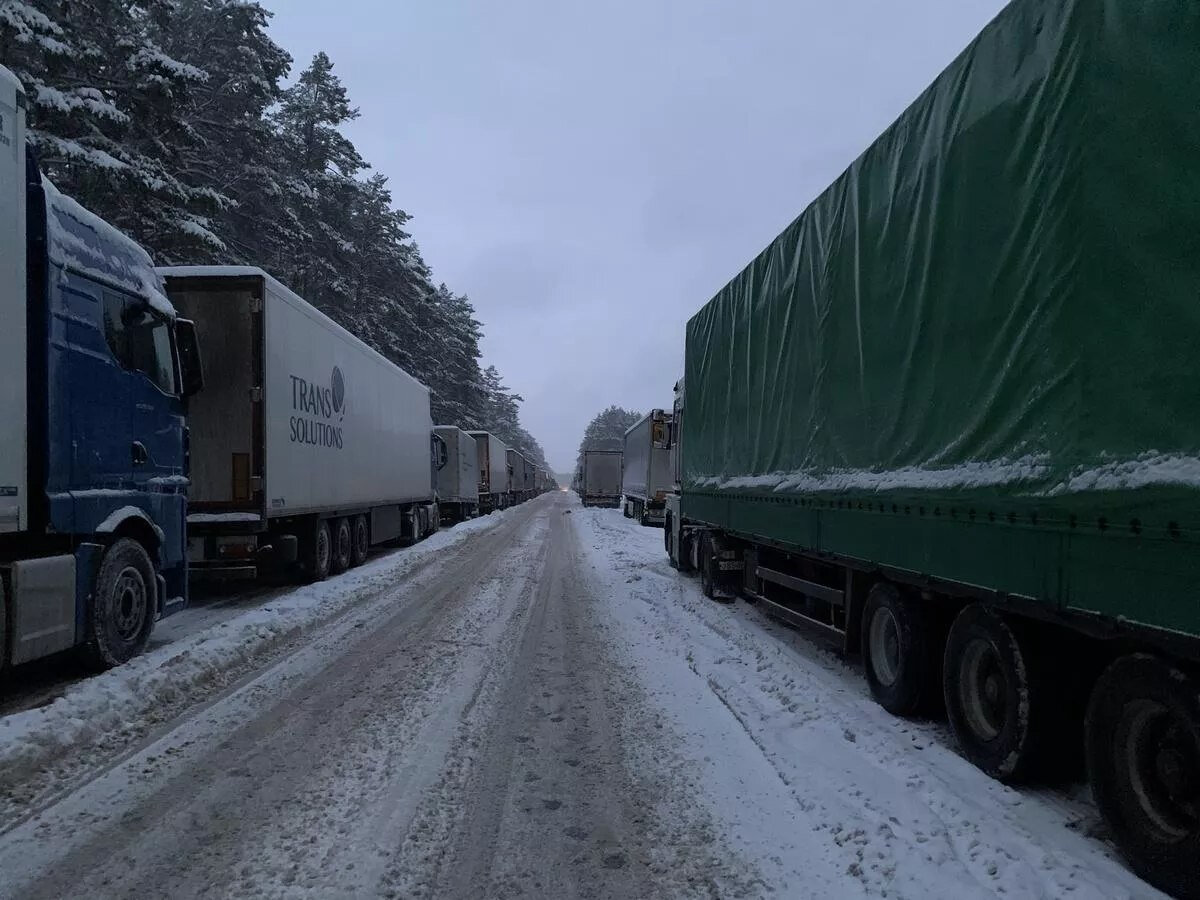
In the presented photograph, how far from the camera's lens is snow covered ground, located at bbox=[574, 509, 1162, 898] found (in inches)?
125

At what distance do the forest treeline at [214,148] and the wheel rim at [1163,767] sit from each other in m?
10.6

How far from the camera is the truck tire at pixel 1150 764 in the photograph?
9.20ft

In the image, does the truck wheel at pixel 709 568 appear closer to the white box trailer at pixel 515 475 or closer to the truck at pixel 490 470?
the truck at pixel 490 470

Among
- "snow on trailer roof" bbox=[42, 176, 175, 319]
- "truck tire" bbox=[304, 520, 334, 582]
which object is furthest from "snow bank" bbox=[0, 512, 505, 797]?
"snow on trailer roof" bbox=[42, 176, 175, 319]

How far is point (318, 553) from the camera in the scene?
40.4 ft

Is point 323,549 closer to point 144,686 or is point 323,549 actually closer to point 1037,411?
point 144,686

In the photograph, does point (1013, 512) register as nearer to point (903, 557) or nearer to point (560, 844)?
point (903, 557)

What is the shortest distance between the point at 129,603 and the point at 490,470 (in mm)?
33455

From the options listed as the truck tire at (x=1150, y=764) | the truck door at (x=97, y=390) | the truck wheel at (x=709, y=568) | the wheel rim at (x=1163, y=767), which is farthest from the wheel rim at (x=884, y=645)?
the truck door at (x=97, y=390)

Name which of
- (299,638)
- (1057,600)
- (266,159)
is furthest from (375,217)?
(1057,600)

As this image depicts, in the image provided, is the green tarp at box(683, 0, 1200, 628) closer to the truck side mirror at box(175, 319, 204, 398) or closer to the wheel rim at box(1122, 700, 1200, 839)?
the wheel rim at box(1122, 700, 1200, 839)

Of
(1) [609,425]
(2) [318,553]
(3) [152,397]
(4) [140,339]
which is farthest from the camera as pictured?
(1) [609,425]

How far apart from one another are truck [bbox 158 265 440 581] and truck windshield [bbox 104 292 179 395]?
91.1 inches

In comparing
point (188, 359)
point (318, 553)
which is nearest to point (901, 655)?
point (188, 359)
